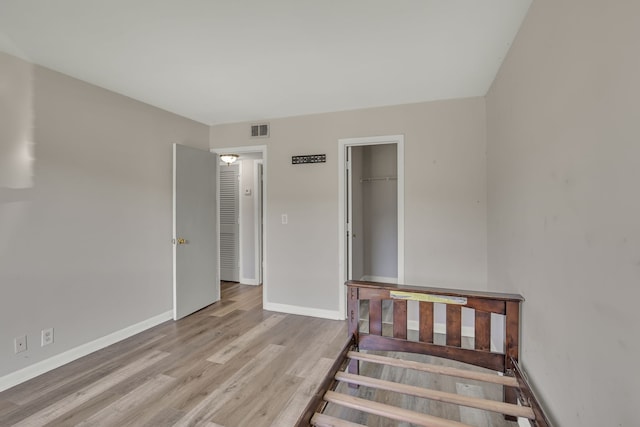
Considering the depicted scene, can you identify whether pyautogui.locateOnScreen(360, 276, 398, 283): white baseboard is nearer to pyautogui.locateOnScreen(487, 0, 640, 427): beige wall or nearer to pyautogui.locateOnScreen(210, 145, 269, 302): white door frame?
pyautogui.locateOnScreen(210, 145, 269, 302): white door frame

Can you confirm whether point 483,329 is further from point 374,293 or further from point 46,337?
point 46,337

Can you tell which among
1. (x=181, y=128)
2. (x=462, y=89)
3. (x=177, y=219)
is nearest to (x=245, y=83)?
(x=181, y=128)

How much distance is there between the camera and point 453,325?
2027 millimetres

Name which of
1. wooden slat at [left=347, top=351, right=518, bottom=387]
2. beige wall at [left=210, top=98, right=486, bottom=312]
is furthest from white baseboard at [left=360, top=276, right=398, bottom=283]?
wooden slat at [left=347, top=351, right=518, bottom=387]

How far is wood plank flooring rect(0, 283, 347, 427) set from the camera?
6.16 ft


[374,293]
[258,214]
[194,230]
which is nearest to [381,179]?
[258,214]

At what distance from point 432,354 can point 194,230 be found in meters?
2.93

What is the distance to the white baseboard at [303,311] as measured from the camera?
3500mm

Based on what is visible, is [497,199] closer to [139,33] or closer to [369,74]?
[369,74]

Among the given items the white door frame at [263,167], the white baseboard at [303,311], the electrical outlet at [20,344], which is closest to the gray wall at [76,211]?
the electrical outlet at [20,344]

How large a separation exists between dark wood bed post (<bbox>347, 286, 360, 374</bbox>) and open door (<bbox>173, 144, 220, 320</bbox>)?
2.20m

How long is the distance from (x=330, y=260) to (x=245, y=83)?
2053 millimetres

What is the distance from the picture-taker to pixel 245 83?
2.70 m

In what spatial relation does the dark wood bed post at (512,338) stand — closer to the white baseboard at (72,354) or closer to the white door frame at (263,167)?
the white door frame at (263,167)
